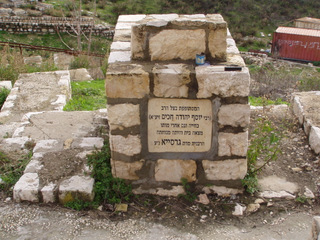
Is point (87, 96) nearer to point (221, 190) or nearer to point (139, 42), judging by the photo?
point (139, 42)

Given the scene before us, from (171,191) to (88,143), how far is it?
1.26m

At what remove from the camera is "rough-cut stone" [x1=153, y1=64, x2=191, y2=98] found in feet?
10.9

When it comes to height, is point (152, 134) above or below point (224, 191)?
above

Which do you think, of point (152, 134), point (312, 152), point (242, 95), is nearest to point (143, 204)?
point (152, 134)

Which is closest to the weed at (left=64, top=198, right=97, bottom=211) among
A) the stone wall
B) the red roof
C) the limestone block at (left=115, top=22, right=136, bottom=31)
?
the limestone block at (left=115, top=22, right=136, bottom=31)

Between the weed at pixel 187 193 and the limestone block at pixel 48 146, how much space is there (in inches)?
61.6

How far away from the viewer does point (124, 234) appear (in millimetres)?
3338

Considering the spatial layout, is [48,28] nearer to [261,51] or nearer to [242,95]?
[261,51]

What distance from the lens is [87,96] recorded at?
761cm

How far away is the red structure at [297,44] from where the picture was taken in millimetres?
21703

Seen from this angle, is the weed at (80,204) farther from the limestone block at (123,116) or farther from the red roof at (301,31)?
the red roof at (301,31)

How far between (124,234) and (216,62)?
1.80 meters

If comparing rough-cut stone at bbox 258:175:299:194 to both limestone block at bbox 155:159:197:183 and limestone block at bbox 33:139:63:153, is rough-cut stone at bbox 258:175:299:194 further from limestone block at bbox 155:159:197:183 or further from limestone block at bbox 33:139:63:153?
limestone block at bbox 33:139:63:153

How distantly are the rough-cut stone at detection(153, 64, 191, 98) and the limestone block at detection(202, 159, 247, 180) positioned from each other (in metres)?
0.78
